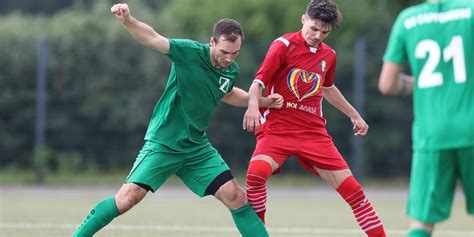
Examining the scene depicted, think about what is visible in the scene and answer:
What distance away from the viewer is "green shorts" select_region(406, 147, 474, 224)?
16.0 feet

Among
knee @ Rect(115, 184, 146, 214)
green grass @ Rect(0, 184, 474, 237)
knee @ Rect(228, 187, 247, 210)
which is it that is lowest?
green grass @ Rect(0, 184, 474, 237)

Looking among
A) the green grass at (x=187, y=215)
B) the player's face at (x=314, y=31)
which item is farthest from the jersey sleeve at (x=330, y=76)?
the green grass at (x=187, y=215)

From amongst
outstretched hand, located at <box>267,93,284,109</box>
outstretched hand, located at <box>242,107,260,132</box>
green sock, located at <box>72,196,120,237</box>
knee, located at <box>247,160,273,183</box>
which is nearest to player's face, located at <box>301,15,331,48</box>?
outstretched hand, located at <box>267,93,284,109</box>

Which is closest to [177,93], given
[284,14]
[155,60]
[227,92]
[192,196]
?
[227,92]

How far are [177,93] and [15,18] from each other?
16.7 m

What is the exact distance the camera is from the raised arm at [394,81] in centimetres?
505

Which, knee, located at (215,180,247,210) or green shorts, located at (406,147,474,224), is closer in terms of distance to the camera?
green shorts, located at (406,147,474,224)

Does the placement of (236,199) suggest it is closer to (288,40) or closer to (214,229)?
(288,40)

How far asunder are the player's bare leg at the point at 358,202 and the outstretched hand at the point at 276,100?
610 mm

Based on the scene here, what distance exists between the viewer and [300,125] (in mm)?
7285

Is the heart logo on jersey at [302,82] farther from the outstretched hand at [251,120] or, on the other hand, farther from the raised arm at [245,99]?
the outstretched hand at [251,120]

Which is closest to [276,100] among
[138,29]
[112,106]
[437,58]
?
[138,29]

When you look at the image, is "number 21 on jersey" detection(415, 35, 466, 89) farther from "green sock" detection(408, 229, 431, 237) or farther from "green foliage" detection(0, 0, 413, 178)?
"green foliage" detection(0, 0, 413, 178)

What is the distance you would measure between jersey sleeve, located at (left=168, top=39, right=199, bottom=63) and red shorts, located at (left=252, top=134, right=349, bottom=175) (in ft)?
3.12
